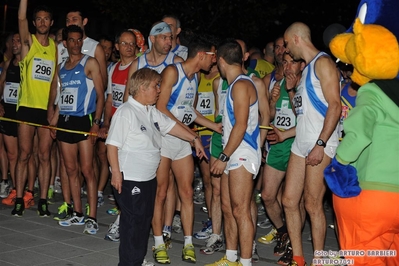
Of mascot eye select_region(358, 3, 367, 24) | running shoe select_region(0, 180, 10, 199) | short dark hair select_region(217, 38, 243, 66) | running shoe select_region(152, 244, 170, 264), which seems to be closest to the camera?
mascot eye select_region(358, 3, 367, 24)

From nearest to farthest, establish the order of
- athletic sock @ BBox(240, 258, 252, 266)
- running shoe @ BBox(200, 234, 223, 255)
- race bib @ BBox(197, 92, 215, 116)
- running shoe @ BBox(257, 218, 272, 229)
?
athletic sock @ BBox(240, 258, 252, 266)
running shoe @ BBox(200, 234, 223, 255)
race bib @ BBox(197, 92, 215, 116)
running shoe @ BBox(257, 218, 272, 229)

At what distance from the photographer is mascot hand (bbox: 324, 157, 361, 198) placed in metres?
4.98

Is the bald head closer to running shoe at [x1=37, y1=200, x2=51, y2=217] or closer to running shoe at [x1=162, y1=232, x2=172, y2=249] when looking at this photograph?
running shoe at [x1=162, y1=232, x2=172, y2=249]

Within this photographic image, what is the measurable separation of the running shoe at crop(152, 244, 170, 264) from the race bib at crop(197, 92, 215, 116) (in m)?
2.28

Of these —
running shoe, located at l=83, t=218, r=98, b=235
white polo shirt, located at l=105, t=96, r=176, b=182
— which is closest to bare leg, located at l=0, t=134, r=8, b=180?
running shoe, located at l=83, t=218, r=98, b=235

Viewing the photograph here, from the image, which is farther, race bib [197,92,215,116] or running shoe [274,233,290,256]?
race bib [197,92,215,116]

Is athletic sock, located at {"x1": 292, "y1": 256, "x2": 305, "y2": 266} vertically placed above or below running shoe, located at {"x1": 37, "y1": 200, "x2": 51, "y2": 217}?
above

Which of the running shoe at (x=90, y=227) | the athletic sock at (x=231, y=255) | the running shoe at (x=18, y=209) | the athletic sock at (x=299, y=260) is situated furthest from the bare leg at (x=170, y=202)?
the running shoe at (x=18, y=209)

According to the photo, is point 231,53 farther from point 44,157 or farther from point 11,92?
point 11,92

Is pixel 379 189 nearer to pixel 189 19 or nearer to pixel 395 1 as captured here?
pixel 395 1

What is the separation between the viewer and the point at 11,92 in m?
10.2

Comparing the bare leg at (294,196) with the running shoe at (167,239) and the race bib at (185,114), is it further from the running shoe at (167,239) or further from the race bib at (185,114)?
the running shoe at (167,239)

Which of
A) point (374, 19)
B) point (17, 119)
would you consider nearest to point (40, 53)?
point (17, 119)

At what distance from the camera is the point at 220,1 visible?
61.4ft
